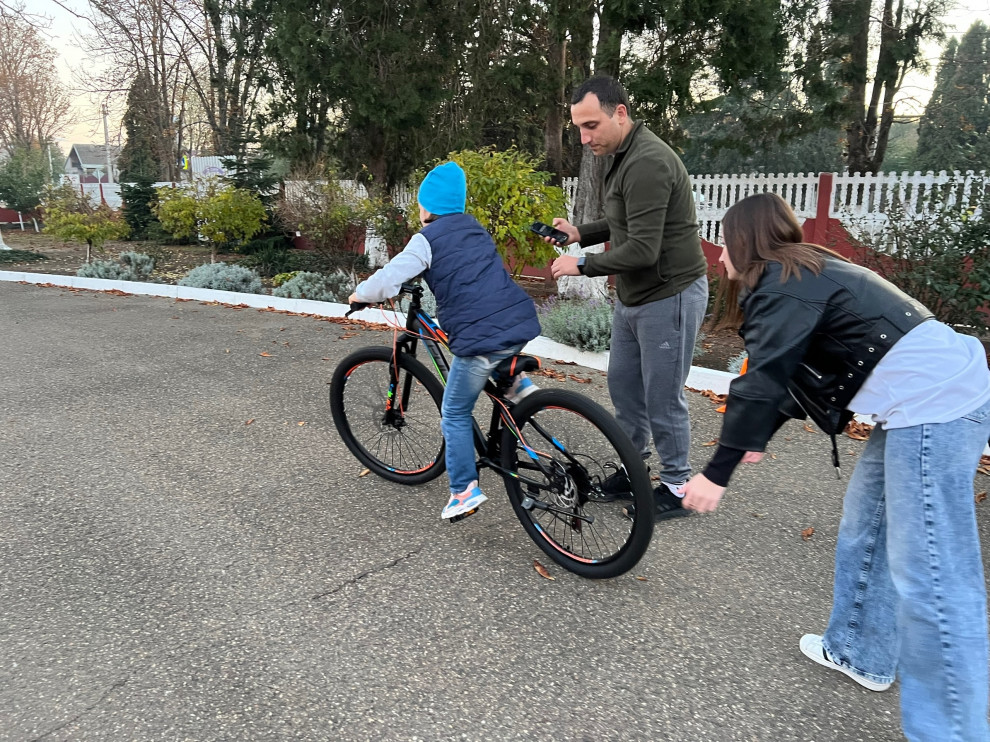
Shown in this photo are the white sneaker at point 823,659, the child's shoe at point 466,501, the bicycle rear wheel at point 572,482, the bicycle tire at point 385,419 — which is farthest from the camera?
the bicycle tire at point 385,419

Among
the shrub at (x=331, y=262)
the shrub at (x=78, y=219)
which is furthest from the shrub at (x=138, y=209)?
the shrub at (x=331, y=262)

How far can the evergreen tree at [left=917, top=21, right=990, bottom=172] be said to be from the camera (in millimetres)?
18094

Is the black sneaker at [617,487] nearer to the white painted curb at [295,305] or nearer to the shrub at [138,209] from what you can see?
the white painted curb at [295,305]

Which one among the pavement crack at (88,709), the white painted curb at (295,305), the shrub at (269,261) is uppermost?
the shrub at (269,261)

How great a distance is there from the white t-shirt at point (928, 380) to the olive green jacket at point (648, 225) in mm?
1276

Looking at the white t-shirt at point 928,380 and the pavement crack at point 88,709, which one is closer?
the white t-shirt at point 928,380

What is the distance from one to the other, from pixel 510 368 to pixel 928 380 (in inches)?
64.3

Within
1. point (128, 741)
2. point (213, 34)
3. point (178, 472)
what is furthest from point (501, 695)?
point (213, 34)

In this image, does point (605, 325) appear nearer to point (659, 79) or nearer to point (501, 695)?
point (501, 695)

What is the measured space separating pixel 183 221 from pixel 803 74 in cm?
1173

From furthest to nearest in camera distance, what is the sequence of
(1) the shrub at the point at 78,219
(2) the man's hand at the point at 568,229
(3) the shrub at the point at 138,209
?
(3) the shrub at the point at 138,209
(1) the shrub at the point at 78,219
(2) the man's hand at the point at 568,229

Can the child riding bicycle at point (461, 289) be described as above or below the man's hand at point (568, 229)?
below

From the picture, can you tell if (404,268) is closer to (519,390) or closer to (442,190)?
(442,190)

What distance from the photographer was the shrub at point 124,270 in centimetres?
1212
